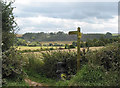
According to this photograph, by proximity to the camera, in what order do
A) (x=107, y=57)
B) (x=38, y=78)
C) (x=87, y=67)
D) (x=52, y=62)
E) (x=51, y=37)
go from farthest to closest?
1. (x=51, y=37)
2. (x=52, y=62)
3. (x=38, y=78)
4. (x=107, y=57)
5. (x=87, y=67)

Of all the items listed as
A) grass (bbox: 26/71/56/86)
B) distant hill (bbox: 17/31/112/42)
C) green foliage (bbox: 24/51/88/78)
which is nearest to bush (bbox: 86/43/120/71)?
green foliage (bbox: 24/51/88/78)

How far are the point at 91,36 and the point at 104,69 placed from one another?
21.7ft

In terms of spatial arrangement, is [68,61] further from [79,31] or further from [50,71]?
[79,31]

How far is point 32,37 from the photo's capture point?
14.2 meters

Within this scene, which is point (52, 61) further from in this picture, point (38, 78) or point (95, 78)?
point (95, 78)

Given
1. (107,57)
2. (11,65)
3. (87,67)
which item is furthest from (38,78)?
(107,57)

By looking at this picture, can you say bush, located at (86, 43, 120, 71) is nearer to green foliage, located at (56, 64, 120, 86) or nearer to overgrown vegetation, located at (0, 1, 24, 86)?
green foliage, located at (56, 64, 120, 86)

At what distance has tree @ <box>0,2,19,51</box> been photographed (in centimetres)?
961

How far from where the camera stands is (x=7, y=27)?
32.3ft

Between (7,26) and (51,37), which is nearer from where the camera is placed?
(7,26)

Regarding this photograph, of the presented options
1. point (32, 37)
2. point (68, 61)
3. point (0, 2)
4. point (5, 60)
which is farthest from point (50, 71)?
point (0, 2)

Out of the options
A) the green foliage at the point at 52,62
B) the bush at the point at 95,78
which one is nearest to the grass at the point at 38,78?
the green foliage at the point at 52,62

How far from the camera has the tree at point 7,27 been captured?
9609 millimetres

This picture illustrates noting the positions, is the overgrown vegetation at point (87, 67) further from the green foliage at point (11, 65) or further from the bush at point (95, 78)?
the green foliage at point (11, 65)
